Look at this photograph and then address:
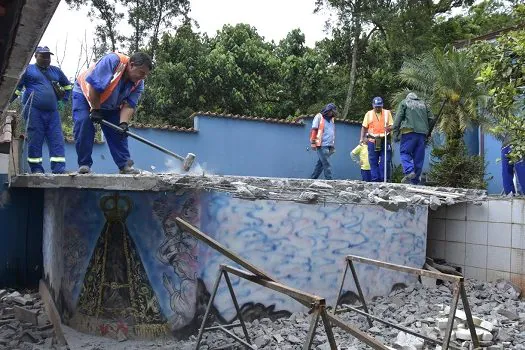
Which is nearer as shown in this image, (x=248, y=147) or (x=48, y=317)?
(x=48, y=317)

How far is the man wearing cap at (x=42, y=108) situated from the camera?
6938 millimetres

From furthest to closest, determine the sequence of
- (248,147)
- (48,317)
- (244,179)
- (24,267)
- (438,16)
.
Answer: (438,16)
(248,147)
(24,267)
(244,179)
(48,317)

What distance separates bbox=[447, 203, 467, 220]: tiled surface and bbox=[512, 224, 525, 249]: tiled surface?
0.72m

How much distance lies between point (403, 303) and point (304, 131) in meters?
7.37

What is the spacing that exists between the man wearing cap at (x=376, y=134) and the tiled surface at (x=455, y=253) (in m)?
2.44

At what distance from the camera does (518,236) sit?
6.57 m

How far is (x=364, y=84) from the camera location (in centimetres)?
1855

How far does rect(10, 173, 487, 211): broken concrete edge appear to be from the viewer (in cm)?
507

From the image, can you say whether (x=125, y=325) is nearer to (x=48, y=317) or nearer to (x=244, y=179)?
(x=48, y=317)

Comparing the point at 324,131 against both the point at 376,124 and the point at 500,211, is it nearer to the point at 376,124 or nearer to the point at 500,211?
the point at 376,124

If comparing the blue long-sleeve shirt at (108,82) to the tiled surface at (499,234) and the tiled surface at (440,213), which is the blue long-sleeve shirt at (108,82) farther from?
the tiled surface at (499,234)

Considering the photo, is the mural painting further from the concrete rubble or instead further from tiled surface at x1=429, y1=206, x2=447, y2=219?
tiled surface at x1=429, y1=206, x2=447, y2=219

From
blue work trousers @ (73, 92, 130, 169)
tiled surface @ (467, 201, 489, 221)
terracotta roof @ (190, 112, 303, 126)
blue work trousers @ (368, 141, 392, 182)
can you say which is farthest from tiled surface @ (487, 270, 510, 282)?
terracotta roof @ (190, 112, 303, 126)

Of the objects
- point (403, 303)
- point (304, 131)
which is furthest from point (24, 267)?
point (304, 131)
